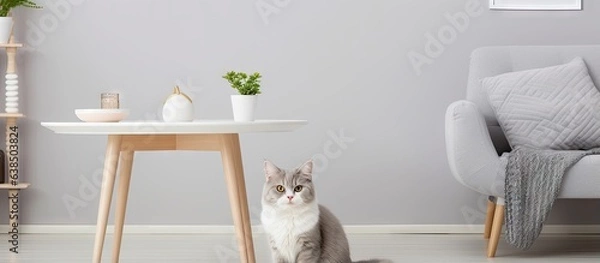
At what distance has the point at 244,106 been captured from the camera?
2.47m

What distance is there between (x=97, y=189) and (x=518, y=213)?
1735 millimetres

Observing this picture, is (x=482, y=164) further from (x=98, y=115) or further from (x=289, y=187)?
(x=98, y=115)

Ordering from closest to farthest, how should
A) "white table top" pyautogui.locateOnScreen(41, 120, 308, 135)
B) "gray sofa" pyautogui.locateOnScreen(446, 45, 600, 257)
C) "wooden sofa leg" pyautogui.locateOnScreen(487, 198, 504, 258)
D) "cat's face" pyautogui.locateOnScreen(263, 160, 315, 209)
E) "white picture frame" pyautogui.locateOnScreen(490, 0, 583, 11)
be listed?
"white table top" pyautogui.locateOnScreen(41, 120, 308, 135) < "cat's face" pyautogui.locateOnScreen(263, 160, 315, 209) < "gray sofa" pyautogui.locateOnScreen(446, 45, 600, 257) < "wooden sofa leg" pyautogui.locateOnScreen(487, 198, 504, 258) < "white picture frame" pyautogui.locateOnScreen(490, 0, 583, 11)

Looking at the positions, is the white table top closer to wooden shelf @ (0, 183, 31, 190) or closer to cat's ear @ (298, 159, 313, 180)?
cat's ear @ (298, 159, 313, 180)

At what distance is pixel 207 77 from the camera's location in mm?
3510

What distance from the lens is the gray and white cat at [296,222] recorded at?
2.35m

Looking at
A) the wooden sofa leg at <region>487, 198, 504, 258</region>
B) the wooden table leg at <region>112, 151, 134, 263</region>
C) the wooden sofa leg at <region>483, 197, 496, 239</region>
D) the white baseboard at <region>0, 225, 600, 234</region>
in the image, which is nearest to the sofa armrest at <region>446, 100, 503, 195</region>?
the wooden sofa leg at <region>487, 198, 504, 258</region>

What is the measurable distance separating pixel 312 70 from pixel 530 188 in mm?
1099

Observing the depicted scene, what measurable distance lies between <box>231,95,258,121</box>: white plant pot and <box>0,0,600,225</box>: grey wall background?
1.02 m

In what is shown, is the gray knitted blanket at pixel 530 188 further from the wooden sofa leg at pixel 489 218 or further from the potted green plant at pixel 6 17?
the potted green plant at pixel 6 17

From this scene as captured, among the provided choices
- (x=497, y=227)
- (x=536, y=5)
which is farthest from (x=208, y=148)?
(x=536, y=5)

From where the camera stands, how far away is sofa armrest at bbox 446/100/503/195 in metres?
2.79

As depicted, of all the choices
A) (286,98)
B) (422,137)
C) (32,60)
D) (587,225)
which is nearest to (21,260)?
(32,60)

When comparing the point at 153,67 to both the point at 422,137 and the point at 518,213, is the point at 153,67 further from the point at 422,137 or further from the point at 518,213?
the point at 518,213
